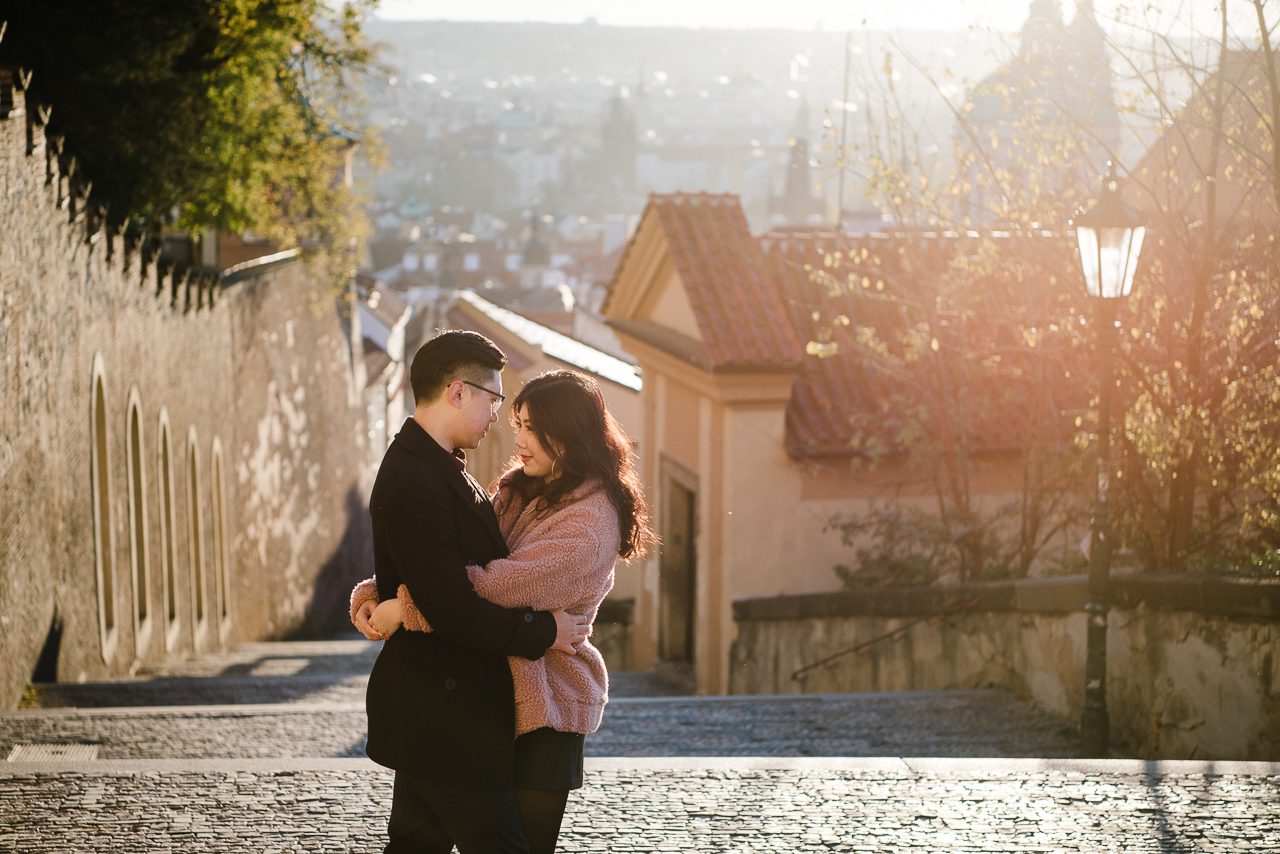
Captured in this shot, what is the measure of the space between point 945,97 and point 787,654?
490 cm

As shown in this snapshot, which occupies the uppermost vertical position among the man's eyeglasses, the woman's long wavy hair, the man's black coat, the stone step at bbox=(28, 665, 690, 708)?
Answer: the man's eyeglasses

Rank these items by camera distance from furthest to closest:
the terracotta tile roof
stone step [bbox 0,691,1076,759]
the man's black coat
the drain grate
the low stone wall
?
the terracotta tile roof < stone step [bbox 0,691,1076,759] < the low stone wall < the drain grate < the man's black coat

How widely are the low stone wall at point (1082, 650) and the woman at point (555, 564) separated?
13.4 feet

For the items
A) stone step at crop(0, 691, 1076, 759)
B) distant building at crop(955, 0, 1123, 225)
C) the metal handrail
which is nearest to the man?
stone step at crop(0, 691, 1076, 759)

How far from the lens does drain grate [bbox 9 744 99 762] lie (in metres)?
6.84

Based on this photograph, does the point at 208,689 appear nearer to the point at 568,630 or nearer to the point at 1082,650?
the point at 1082,650

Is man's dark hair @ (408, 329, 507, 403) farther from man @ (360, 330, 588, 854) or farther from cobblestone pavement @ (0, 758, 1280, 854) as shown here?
cobblestone pavement @ (0, 758, 1280, 854)

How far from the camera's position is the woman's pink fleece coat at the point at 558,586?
3730mm

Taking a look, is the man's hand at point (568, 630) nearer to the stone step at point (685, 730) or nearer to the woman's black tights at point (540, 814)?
the woman's black tights at point (540, 814)

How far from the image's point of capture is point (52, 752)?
704cm

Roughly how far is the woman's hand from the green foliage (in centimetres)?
1233

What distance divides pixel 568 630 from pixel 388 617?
0.42m

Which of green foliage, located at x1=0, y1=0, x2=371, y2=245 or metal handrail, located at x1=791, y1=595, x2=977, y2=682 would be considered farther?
green foliage, located at x1=0, y1=0, x2=371, y2=245

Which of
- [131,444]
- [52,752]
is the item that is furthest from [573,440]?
[131,444]
